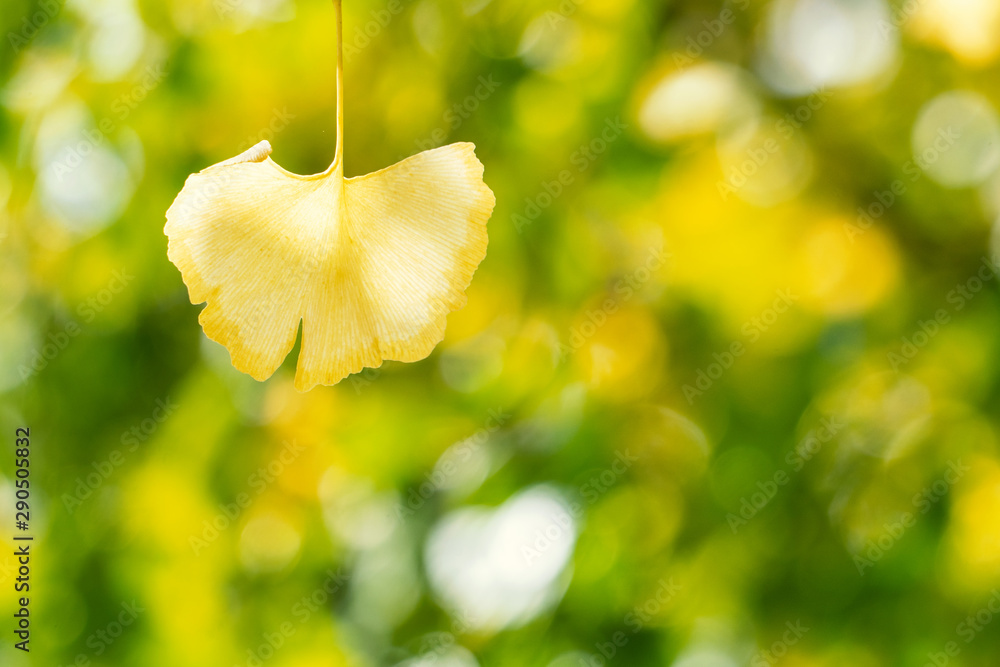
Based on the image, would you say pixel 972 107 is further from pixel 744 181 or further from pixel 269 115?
pixel 269 115

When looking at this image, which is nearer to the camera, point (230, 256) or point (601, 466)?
point (230, 256)

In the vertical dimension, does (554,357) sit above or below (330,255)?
below

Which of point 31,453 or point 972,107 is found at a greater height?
point 972,107

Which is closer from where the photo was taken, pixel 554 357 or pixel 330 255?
pixel 330 255

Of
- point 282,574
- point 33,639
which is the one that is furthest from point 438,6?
point 33,639

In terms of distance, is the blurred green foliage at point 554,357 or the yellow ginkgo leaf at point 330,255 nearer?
the yellow ginkgo leaf at point 330,255

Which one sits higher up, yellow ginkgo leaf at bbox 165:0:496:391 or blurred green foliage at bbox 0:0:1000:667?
yellow ginkgo leaf at bbox 165:0:496:391

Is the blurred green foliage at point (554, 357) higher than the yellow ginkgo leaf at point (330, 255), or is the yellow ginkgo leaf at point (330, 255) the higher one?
the yellow ginkgo leaf at point (330, 255)

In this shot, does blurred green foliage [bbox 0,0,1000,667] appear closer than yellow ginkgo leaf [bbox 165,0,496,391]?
No
